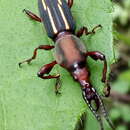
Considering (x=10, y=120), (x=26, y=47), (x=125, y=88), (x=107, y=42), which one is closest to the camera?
(x=10, y=120)

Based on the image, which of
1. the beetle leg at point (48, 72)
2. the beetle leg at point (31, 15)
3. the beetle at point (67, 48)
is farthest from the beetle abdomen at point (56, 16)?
the beetle leg at point (48, 72)

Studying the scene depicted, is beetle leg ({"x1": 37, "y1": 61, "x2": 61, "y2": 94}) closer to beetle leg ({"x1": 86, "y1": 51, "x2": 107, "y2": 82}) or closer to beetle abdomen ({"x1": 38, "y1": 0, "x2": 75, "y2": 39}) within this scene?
beetle leg ({"x1": 86, "y1": 51, "x2": 107, "y2": 82})

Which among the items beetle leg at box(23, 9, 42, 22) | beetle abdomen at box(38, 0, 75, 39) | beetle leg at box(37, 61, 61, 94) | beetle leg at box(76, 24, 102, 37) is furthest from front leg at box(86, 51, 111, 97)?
beetle leg at box(23, 9, 42, 22)

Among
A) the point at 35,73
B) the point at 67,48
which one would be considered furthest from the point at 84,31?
the point at 35,73

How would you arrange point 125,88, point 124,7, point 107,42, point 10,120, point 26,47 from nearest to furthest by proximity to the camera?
point 10,120 < point 107,42 < point 26,47 < point 125,88 < point 124,7

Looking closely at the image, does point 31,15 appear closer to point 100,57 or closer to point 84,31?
point 84,31

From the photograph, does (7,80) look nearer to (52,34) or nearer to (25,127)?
(25,127)

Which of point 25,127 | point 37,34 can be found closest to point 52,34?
point 37,34
